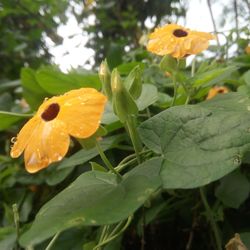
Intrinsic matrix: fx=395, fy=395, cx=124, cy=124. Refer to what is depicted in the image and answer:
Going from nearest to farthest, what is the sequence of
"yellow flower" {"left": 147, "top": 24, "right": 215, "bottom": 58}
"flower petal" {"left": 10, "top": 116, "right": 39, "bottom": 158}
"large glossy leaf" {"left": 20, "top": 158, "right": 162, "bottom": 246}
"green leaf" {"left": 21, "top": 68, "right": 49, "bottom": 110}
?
"large glossy leaf" {"left": 20, "top": 158, "right": 162, "bottom": 246} → "flower petal" {"left": 10, "top": 116, "right": 39, "bottom": 158} → "yellow flower" {"left": 147, "top": 24, "right": 215, "bottom": 58} → "green leaf" {"left": 21, "top": 68, "right": 49, "bottom": 110}

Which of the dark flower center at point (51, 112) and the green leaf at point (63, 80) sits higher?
the dark flower center at point (51, 112)

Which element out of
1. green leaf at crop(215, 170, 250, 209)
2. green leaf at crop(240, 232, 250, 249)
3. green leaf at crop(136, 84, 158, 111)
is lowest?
green leaf at crop(215, 170, 250, 209)

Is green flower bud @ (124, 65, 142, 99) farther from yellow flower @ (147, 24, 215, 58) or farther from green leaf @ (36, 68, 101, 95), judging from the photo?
green leaf @ (36, 68, 101, 95)

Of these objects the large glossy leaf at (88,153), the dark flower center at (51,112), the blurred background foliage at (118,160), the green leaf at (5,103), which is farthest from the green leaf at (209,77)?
the green leaf at (5,103)

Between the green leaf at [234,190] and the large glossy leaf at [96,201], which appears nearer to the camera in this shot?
the large glossy leaf at [96,201]

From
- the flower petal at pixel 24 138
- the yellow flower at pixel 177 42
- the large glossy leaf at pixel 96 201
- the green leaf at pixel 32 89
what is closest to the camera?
the large glossy leaf at pixel 96 201

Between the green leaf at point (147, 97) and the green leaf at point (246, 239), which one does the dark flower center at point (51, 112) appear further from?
the green leaf at point (246, 239)

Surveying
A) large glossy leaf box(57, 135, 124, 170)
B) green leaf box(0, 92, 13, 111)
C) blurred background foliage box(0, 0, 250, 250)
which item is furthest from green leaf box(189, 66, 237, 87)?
green leaf box(0, 92, 13, 111)

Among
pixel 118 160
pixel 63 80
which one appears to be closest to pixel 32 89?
pixel 63 80
